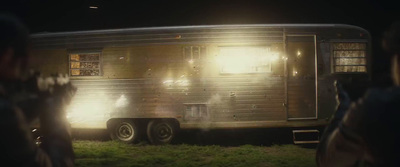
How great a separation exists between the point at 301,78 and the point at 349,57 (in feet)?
4.91

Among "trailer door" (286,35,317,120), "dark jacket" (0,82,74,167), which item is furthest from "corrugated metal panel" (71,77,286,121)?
"dark jacket" (0,82,74,167)

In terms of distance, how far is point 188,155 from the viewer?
8.06 meters

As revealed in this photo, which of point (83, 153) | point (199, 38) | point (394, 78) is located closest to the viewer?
point (394, 78)

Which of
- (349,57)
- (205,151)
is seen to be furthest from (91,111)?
(349,57)

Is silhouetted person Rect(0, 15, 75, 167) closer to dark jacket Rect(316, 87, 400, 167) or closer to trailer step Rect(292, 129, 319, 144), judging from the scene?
dark jacket Rect(316, 87, 400, 167)

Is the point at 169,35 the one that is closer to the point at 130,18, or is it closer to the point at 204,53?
the point at 204,53

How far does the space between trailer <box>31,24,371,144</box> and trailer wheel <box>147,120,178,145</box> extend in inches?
1.2

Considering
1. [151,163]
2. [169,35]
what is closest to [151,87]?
[169,35]

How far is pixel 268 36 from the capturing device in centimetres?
874

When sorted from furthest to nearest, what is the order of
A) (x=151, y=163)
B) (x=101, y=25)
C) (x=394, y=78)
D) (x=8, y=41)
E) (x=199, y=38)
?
(x=101, y=25) < (x=199, y=38) < (x=151, y=163) < (x=394, y=78) < (x=8, y=41)

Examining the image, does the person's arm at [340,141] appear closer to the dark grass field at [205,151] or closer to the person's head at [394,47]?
the person's head at [394,47]

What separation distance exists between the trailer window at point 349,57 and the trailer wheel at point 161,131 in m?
4.94

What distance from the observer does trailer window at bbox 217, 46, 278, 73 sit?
8781 millimetres

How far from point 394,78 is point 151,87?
8.04m
